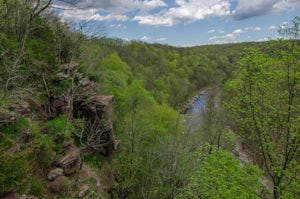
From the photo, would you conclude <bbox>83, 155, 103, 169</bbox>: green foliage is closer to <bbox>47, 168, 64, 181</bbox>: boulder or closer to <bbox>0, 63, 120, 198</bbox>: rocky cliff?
<bbox>0, 63, 120, 198</bbox>: rocky cliff

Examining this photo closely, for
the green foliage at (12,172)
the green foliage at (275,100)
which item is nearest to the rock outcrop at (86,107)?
the green foliage at (12,172)

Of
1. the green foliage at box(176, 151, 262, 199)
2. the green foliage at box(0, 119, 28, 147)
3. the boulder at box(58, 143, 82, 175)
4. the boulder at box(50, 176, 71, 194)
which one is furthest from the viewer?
the boulder at box(58, 143, 82, 175)

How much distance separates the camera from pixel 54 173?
1020cm

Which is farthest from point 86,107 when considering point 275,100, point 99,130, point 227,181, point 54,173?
point 275,100

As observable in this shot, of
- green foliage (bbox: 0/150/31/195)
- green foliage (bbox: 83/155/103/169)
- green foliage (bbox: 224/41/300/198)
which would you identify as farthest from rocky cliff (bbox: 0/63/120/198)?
green foliage (bbox: 224/41/300/198)

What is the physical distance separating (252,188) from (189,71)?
5927cm

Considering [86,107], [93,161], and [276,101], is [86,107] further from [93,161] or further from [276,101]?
[276,101]

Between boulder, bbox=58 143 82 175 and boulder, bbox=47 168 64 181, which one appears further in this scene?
boulder, bbox=58 143 82 175

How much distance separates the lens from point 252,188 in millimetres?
9000

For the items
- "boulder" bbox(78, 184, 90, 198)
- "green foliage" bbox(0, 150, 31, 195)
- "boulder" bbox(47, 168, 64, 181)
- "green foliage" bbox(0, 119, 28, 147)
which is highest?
"green foliage" bbox(0, 119, 28, 147)

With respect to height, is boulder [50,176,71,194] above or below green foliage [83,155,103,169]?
above

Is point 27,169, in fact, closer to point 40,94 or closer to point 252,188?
point 40,94

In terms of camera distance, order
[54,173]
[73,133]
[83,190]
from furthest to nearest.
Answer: [73,133] → [83,190] → [54,173]

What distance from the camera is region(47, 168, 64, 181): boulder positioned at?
1002cm
